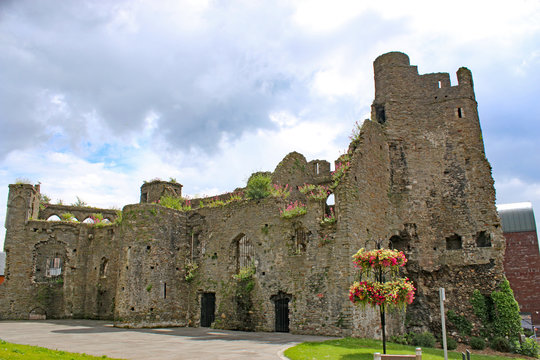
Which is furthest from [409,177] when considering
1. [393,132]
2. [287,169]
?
[287,169]

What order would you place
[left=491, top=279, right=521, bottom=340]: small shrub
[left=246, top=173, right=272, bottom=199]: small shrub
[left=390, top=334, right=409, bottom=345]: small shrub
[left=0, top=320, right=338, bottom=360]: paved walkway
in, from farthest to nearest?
[left=246, top=173, right=272, bottom=199]: small shrub < [left=491, top=279, right=521, bottom=340]: small shrub < [left=390, top=334, right=409, bottom=345]: small shrub < [left=0, top=320, right=338, bottom=360]: paved walkway

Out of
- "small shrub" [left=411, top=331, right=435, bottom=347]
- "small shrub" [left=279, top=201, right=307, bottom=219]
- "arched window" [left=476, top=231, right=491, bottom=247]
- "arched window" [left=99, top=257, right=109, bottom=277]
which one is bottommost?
"small shrub" [left=411, top=331, right=435, bottom=347]

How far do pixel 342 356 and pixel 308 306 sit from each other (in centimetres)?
574

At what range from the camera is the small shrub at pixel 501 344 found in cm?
1928

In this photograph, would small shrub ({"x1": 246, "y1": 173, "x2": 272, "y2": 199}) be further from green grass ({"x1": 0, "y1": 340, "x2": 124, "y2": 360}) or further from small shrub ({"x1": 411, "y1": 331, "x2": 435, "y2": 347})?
green grass ({"x1": 0, "y1": 340, "x2": 124, "y2": 360})

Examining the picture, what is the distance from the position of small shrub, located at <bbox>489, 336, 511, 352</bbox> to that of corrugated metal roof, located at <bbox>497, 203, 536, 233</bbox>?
51.8ft

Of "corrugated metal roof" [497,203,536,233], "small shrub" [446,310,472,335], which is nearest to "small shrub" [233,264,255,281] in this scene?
"small shrub" [446,310,472,335]

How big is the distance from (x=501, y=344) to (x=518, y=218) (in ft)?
55.9

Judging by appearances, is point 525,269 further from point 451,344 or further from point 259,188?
point 259,188

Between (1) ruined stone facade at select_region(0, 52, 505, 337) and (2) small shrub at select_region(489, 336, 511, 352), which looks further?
(2) small shrub at select_region(489, 336, 511, 352)

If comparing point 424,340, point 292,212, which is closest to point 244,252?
point 292,212

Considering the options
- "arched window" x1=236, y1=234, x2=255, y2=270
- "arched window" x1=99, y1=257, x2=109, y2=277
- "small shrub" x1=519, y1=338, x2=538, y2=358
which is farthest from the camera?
"arched window" x1=99, y1=257, x2=109, y2=277

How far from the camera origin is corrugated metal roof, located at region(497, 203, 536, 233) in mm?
32594

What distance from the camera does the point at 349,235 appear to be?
1784cm
